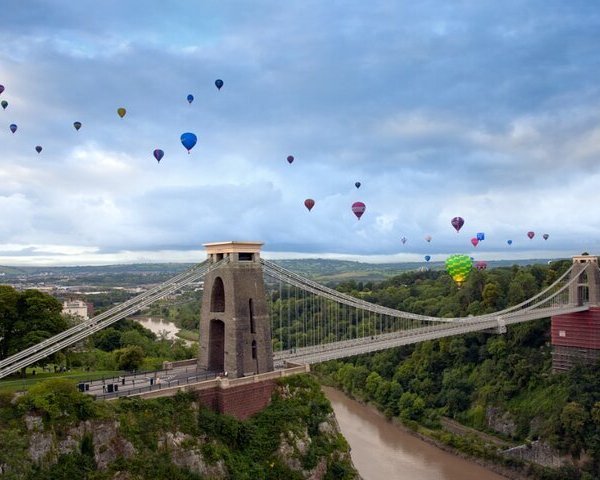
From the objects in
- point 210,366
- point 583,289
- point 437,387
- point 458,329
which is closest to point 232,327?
point 210,366

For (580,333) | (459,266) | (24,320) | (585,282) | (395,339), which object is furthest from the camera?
(459,266)

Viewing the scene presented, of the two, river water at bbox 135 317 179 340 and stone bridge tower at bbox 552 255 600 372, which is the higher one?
stone bridge tower at bbox 552 255 600 372

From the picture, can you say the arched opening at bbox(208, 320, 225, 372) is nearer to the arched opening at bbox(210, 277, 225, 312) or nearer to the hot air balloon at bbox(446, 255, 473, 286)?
the arched opening at bbox(210, 277, 225, 312)

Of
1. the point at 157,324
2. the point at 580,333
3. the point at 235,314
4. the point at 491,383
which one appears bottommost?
the point at 157,324

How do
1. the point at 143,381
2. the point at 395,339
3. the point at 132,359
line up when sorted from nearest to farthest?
the point at 143,381
the point at 132,359
the point at 395,339

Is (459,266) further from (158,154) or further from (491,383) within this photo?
(158,154)

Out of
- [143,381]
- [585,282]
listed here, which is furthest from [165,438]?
[585,282]

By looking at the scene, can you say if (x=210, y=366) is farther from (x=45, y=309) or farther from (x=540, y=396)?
(x=540, y=396)

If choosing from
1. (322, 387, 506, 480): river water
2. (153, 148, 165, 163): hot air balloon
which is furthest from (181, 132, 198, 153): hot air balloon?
(322, 387, 506, 480): river water
